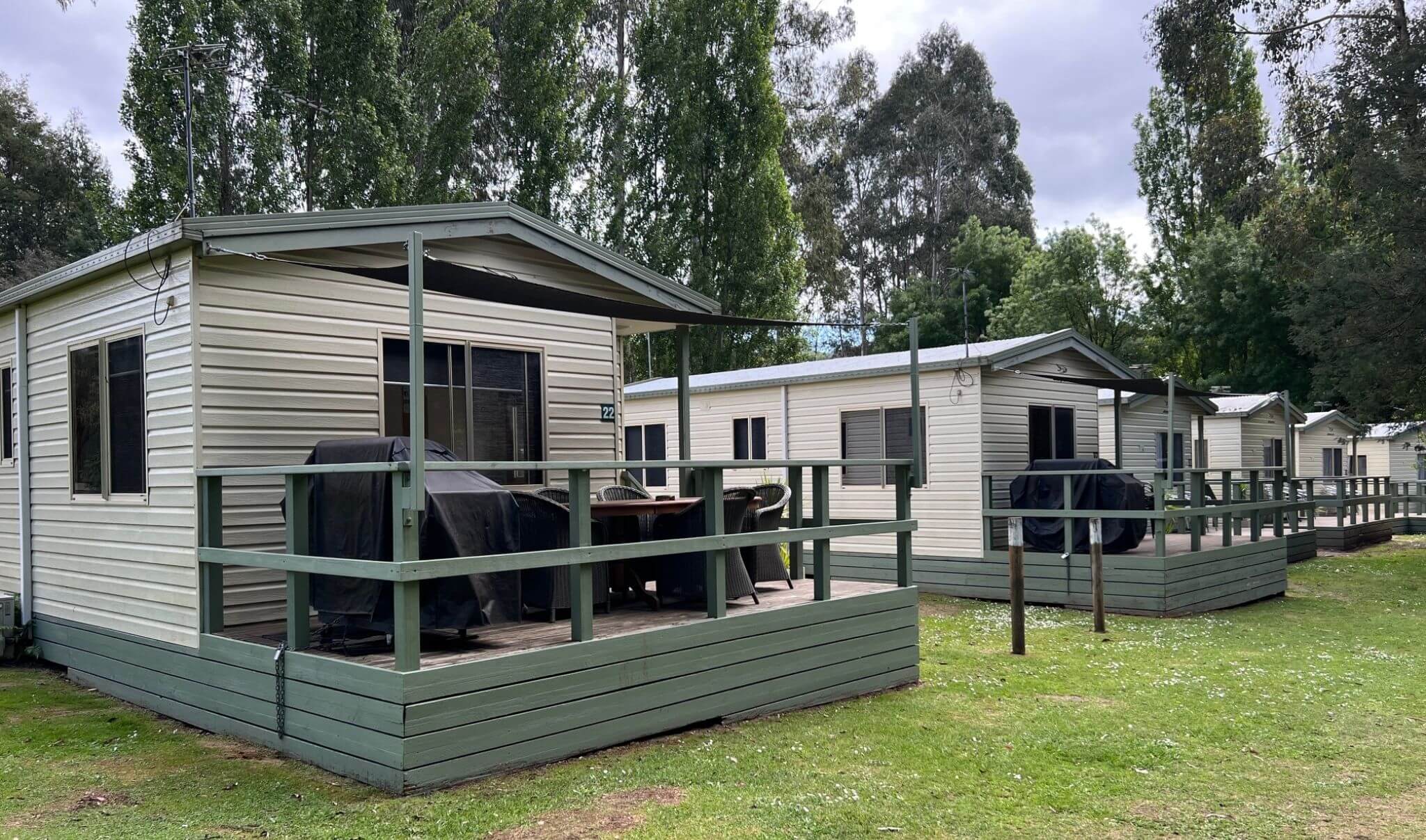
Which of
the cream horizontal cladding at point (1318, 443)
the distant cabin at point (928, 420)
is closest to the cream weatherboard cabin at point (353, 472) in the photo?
the distant cabin at point (928, 420)

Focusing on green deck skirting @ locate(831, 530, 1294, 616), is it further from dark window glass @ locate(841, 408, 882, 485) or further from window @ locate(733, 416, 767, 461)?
window @ locate(733, 416, 767, 461)

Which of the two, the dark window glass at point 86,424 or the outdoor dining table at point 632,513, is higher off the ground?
the dark window glass at point 86,424

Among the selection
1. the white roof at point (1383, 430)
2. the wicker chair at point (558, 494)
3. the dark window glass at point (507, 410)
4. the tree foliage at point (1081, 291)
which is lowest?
the wicker chair at point (558, 494)

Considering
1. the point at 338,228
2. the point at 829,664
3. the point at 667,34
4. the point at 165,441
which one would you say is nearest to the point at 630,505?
the point at 829,664

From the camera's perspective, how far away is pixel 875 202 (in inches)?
1560

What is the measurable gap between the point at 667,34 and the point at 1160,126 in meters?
19.3

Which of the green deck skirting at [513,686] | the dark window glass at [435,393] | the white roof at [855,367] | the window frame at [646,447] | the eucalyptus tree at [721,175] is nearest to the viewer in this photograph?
the green deck skirting at [513,686]

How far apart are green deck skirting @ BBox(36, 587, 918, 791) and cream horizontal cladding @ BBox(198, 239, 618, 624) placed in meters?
0.75

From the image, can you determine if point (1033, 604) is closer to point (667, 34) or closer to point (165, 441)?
point (165, 441)

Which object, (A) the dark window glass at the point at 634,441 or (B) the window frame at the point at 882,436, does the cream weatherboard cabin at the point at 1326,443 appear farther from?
(A) the dark window glass at the point at 634,441

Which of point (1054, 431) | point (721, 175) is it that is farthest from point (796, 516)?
point (721, 175)

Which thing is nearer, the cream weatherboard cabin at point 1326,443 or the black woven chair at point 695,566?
the black woven chair at point 695,566

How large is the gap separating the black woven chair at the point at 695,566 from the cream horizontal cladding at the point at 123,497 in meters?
2.71

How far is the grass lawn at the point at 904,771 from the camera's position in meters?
4.38
